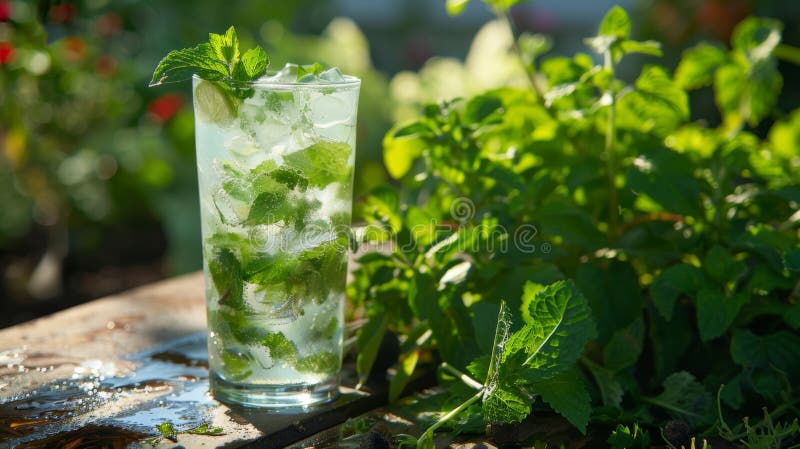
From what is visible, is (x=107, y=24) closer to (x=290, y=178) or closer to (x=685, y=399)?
(x=290, y=178)

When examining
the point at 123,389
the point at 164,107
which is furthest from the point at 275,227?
the point at 164,107

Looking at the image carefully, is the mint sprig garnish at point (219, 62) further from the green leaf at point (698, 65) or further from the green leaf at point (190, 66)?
the green leaf at point (698, 65)

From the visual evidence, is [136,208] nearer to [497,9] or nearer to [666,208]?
[497,9]

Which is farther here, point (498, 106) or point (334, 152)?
point (498, 106)

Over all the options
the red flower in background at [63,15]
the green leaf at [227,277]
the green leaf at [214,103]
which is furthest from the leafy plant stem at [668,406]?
the red flower in background at [63,15]

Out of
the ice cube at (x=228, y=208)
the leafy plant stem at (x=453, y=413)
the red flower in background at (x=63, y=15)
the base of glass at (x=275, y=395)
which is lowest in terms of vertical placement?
the base of glass at (x=275, y=395)

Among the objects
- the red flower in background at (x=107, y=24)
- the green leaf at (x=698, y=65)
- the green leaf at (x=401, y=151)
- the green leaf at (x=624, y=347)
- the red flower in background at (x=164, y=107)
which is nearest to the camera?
the green leaf at (x=624, y=347)

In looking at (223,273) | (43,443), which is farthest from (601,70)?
(43,443)
